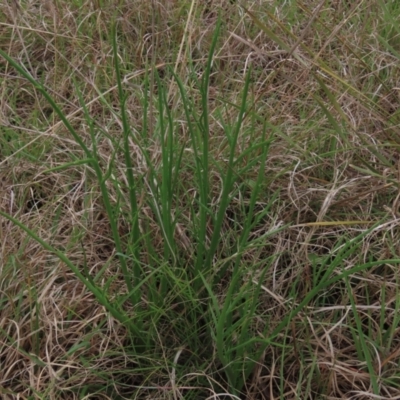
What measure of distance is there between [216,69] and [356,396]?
844 mm

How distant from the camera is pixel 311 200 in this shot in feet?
4.05

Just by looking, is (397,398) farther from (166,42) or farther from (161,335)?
(166,42)

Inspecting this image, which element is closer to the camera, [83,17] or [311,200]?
[311,200]

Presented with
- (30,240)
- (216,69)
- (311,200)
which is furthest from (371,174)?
(30,240)

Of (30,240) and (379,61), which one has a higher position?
(379,61)

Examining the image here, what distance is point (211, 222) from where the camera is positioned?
1185 mm

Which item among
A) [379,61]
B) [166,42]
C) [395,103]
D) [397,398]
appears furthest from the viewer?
[166,42]

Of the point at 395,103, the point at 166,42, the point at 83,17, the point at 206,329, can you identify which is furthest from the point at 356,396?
the point at 83,17

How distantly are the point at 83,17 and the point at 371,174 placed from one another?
0.85 metres

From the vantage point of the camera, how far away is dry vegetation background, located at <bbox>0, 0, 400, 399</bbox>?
1.00 meters

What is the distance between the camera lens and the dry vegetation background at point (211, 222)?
1004 mm

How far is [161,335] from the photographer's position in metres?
1.04

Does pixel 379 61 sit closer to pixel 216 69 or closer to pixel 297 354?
pixel 216 69

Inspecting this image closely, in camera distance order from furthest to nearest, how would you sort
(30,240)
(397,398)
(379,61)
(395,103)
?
(379,61), (395,103), (30,240), (397,398)
